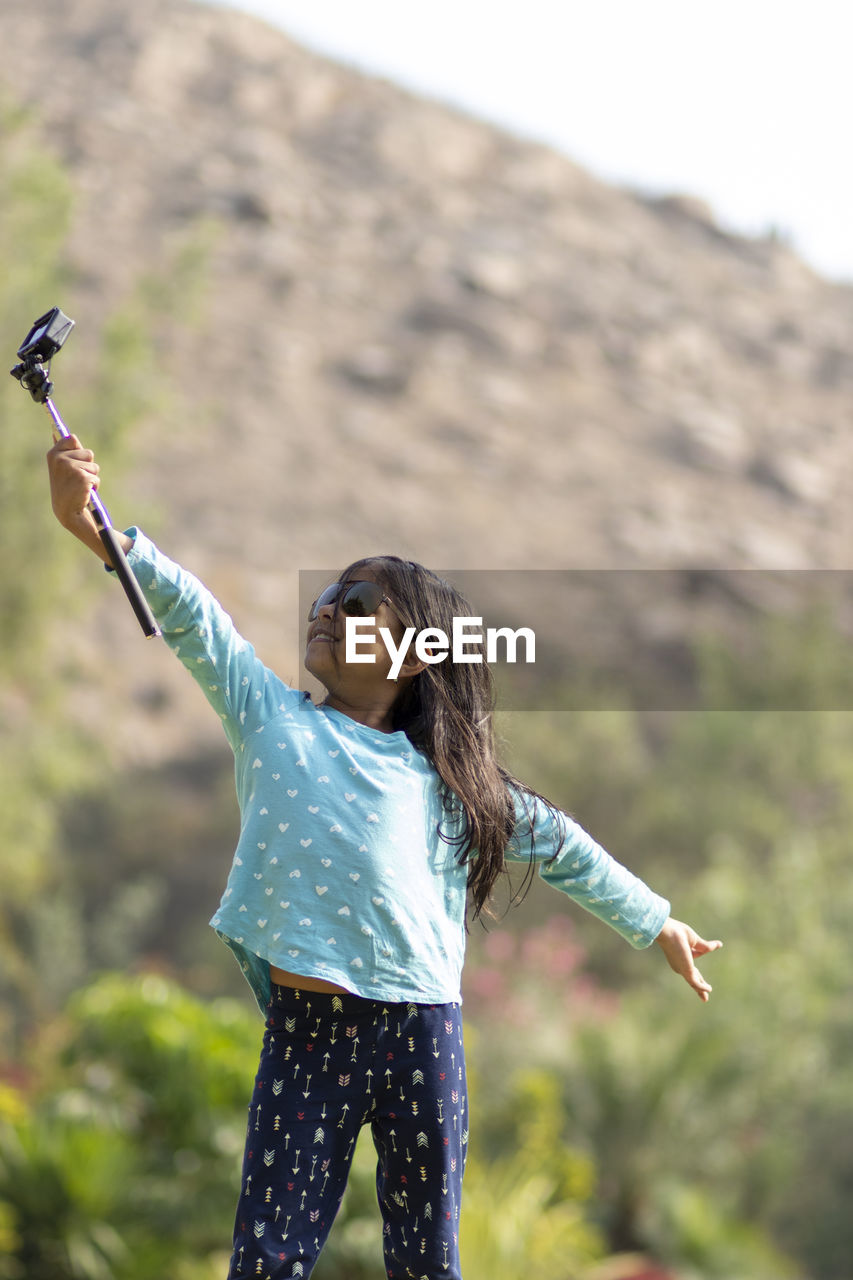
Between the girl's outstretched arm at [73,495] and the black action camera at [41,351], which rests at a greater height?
the black action camera at [41,351]

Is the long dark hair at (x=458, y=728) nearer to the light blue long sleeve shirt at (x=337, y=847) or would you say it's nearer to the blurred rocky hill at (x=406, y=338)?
the light blue long sleeve shirt at (x=337, y=847)

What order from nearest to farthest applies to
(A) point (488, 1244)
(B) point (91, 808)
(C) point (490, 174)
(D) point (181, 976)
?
(A) point (488, 1244)
(D) point (181, 976)
(B) point (91, 808)
(C) point (490, 174)

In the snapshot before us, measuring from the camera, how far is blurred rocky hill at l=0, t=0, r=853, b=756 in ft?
86.0

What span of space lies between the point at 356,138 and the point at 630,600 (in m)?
19.7

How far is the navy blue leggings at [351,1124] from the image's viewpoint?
1.97m

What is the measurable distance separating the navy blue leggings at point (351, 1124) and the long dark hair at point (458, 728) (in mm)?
250

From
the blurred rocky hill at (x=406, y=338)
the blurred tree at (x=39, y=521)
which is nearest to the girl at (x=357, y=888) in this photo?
the blurred tree at (x=39, y=521)

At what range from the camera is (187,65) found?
3822cm

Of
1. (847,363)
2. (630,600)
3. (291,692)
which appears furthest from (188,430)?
(291,692)

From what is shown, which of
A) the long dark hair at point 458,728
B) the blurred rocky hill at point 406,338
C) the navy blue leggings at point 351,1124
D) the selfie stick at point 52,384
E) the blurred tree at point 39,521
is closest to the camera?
the selfie stick at point 52,384

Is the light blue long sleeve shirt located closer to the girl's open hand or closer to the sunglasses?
the girl's open hand

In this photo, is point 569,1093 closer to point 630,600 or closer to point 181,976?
point 181,976

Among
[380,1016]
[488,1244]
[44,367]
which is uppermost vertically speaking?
[44,367]

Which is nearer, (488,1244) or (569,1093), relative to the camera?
(488,1244)
